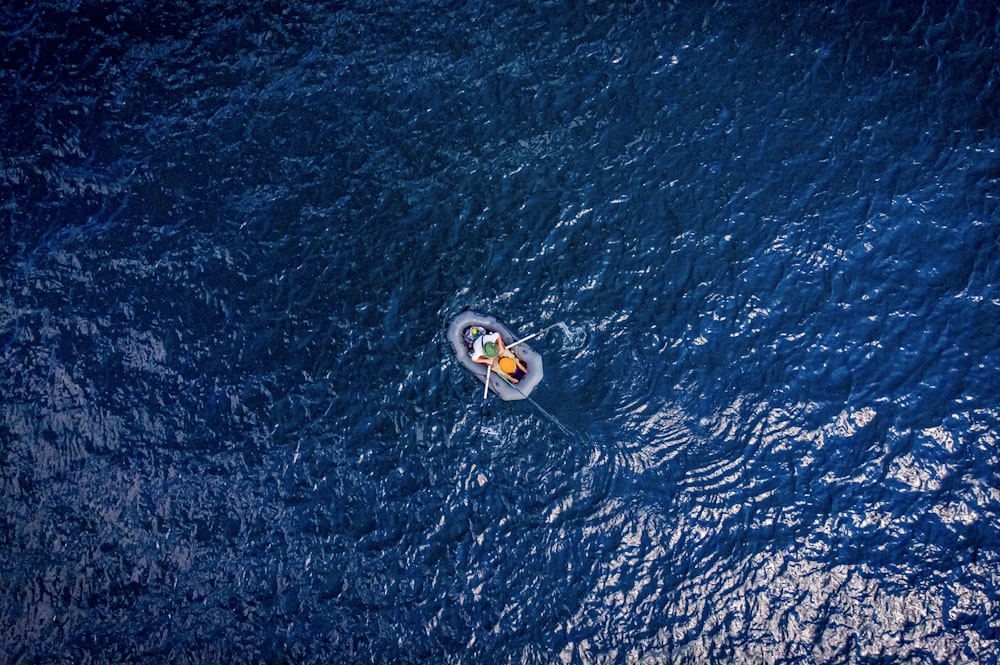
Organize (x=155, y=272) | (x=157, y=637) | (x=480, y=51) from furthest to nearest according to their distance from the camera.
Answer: (x=480, y=51) < (x=155, y=272) < (x=157, y=637)

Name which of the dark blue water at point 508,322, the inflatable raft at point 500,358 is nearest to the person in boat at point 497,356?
the inflatable raft at point 500,358

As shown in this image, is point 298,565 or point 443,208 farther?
point 443,208

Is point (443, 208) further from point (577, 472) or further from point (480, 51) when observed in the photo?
point (577, 472)

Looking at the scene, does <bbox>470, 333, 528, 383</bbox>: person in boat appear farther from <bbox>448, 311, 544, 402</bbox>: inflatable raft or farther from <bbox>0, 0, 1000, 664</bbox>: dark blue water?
<bbox>0, 0, 1000, 664</bbox>: dark blue water

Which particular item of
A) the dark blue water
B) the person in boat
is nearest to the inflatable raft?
the person in boat

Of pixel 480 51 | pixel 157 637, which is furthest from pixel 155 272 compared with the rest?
pixel 480 51

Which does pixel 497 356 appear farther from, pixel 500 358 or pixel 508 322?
pixel 508 322
